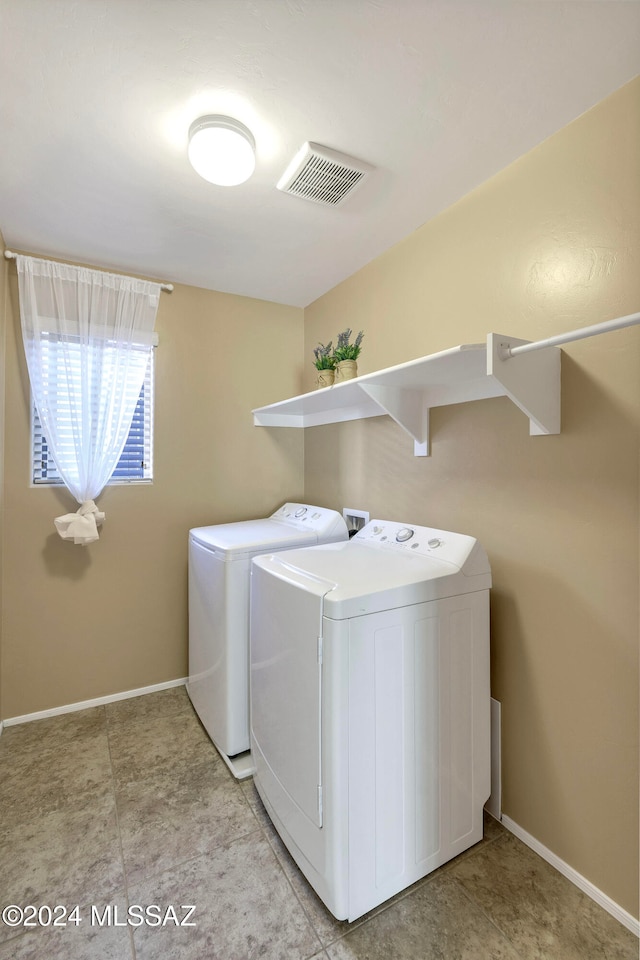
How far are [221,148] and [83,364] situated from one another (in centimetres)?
129

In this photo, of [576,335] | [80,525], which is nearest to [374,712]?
[576,335]

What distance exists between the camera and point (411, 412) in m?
1.83

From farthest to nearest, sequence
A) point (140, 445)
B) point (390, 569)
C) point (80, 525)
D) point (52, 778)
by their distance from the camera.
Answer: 1. point (140, 445)
2. point (80, 525)
3. point (52, 778)
4. point (390, 569)

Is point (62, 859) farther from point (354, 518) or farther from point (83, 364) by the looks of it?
point (83, 364)

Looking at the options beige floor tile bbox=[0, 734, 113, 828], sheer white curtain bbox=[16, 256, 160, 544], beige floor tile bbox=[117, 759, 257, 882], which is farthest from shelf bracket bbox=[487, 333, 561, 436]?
beige floor tile bbox=[0, 734, 113, 828]

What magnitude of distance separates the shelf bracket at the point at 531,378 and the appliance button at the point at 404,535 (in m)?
0.60

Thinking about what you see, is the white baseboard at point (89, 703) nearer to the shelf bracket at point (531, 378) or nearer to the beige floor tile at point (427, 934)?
the beige floor tile at point (427, 934)

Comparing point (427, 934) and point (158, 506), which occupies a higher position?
point (158, 506)

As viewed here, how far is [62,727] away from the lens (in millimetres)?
2127

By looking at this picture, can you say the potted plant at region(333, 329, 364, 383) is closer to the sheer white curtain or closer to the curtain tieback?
the sheer white curtain

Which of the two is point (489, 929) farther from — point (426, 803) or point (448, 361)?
point (448, 361)

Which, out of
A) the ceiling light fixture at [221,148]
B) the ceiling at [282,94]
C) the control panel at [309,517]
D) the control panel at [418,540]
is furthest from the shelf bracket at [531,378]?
the control panel at [309,517]

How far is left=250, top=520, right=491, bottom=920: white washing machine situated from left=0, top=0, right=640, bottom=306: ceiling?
→ 1.35m

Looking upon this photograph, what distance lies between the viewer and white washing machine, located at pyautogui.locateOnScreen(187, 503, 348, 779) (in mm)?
1841
